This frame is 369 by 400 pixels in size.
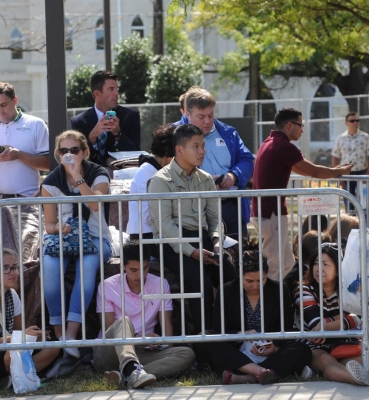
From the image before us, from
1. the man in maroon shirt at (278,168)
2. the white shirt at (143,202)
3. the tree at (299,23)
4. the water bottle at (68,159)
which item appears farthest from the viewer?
the tree at (299,23)

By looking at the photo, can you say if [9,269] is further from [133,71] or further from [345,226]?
[133,71]

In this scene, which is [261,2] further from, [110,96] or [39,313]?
[39,313]

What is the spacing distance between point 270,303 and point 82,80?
21.9 meters

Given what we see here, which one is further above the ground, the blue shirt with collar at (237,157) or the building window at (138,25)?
the building window at (138,25)

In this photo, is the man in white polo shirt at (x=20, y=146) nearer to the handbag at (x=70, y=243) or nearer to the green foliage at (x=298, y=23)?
the handbag at (x=70, y=243)

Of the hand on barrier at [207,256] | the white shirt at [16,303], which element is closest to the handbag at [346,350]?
the hand on barrier at [207,256]

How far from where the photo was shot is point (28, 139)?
7898mm

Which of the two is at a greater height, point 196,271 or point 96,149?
point 96,149

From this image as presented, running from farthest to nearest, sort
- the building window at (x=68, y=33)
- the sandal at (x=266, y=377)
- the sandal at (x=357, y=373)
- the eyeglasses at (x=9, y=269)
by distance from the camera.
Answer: the building window at (x=68, y=33), the eyeglasses at (x=9, y=269), the sandal at (x=266, y=377), the sandal at (x=357, y=373)

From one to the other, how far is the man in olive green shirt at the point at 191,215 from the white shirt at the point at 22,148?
5.41 feet

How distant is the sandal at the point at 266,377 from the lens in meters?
5.92

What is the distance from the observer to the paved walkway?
565 centimetres

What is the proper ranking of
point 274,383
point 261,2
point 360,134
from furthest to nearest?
point 360,134
point 261,2
point 274,383

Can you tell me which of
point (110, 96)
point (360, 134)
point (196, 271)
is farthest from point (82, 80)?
point (196, 271)
